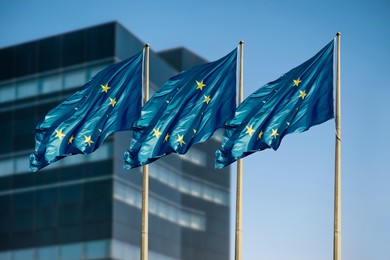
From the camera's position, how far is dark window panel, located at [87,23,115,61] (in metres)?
79.2

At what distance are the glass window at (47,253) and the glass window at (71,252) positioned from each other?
0.55 metres

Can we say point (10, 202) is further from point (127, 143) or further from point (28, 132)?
point (127, 143)

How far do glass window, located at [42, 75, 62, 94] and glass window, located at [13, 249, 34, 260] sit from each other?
12.6m

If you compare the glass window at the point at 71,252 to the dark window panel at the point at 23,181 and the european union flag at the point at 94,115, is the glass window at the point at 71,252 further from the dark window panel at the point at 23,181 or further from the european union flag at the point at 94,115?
the european union flag at the point at 94,115

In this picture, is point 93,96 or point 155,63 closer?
point 93,96

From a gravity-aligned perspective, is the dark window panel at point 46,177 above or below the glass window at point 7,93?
below

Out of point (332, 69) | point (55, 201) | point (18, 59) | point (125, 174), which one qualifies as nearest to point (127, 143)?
point (125, 174)

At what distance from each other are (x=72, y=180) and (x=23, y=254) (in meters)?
7.28

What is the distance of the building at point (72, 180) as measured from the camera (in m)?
77.0

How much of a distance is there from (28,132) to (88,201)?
883cm

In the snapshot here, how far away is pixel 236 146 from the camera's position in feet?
115

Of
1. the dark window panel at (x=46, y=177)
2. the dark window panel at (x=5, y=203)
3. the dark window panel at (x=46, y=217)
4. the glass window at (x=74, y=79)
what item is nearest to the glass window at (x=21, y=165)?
the dark window panel at (x=46, y=177)

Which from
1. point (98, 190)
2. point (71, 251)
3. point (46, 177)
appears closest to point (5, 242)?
point (46, 177)

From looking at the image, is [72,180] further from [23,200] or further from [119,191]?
[23,200]
